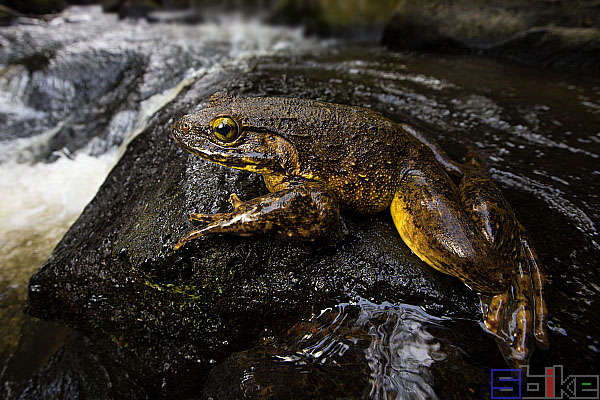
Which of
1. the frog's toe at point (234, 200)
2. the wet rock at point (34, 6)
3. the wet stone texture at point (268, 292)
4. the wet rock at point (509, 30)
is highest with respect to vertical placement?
the wet rock at point (509, 30)

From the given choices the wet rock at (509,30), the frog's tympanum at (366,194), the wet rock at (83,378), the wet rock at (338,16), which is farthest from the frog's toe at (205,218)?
the wet rock at (338,16)

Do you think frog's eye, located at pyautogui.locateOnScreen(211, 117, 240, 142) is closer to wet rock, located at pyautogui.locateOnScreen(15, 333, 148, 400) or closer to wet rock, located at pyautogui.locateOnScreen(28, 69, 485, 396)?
wet rock, located at pyautogui.locateOnScreen(28, 69, 485, 396)

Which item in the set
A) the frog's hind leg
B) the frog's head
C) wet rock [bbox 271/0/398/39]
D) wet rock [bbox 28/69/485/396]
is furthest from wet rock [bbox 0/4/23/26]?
the frog's hind leg

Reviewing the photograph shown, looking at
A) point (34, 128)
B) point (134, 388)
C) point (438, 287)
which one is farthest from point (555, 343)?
point (34, 128)

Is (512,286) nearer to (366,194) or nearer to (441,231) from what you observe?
(441,231)

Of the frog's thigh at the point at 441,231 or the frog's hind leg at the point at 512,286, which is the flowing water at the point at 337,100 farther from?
the frog's thigh at the point at 441,231

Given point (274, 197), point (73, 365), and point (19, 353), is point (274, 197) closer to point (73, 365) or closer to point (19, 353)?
point (73, 365)
